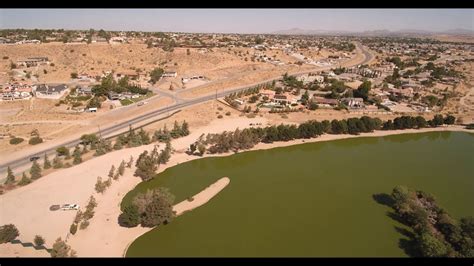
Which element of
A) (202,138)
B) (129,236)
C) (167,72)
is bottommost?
(129,236)

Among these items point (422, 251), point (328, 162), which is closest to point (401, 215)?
point (422, 251)

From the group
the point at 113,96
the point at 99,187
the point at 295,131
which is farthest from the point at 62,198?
the point at 113,96

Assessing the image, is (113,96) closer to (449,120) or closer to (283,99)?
(283,99)

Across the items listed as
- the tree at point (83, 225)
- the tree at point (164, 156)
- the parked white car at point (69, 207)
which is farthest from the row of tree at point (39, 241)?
the tree at point (164, 156)

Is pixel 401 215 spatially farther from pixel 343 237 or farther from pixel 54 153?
pixel 54 153

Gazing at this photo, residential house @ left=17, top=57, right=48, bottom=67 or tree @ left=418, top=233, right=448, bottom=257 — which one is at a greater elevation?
residential house @ left=17, top=57, right=48, bottom=67

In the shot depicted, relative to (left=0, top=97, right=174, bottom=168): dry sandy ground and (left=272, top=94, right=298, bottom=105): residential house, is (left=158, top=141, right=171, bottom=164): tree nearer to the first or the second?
(left=0, top=97, right=174, bottom=168): dry sandy ground

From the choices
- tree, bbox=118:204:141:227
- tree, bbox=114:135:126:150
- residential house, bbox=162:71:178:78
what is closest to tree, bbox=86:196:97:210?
tree, bbox=118:204:141:227
